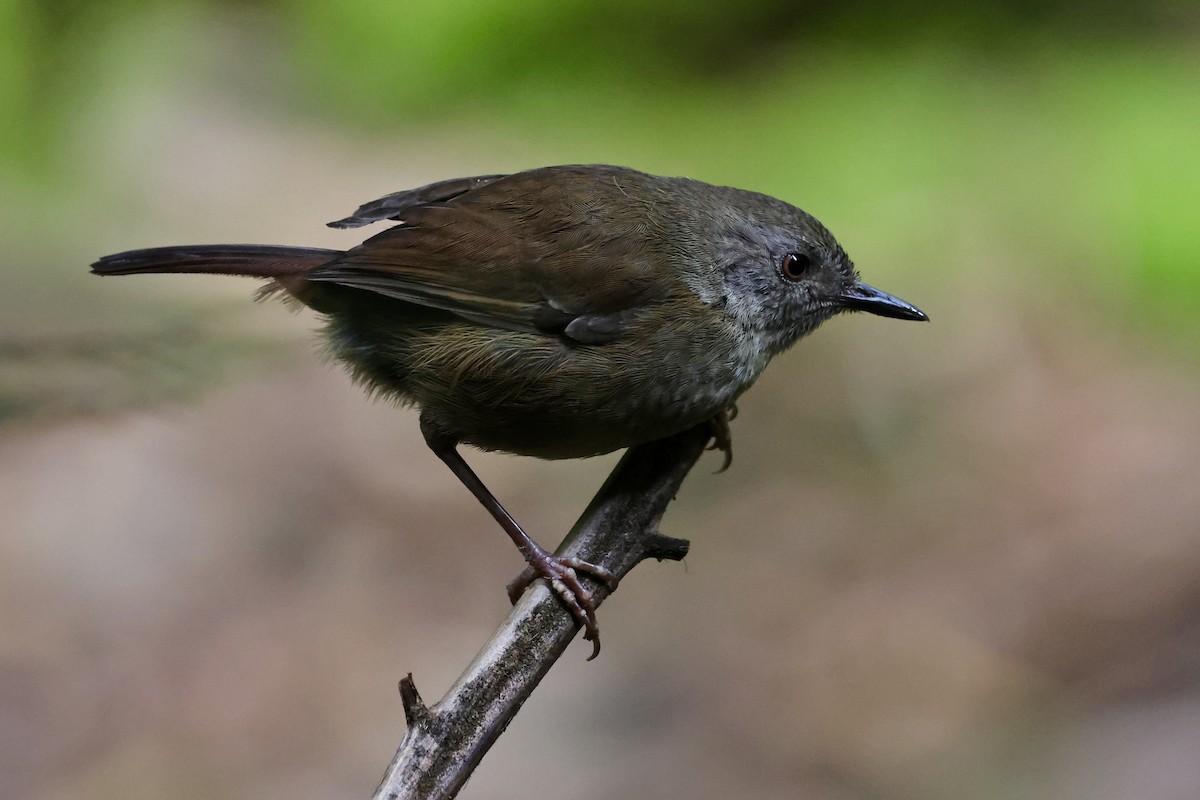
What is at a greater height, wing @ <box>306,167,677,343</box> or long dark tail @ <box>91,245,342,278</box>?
wing @ <box>306,167,677,343</box>

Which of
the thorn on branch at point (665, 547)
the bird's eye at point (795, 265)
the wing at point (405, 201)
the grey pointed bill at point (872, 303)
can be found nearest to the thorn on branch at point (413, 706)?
the thorn on branch at point (665, 547)

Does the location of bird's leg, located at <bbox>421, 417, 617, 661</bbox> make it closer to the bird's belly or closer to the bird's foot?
the bird's foot

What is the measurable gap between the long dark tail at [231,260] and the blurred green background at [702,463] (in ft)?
0.57

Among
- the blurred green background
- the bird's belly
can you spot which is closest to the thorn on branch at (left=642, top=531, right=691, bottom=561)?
the bird's belly

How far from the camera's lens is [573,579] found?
2.55 metres

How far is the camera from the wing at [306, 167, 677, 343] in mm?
2746

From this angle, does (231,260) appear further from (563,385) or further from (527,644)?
(527,644)

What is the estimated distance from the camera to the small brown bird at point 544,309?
2705 millimetres

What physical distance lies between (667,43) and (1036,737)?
438 centimetres

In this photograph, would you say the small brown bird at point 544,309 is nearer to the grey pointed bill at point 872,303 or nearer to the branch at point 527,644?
the branch at point 527,644

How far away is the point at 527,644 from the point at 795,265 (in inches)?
54.8

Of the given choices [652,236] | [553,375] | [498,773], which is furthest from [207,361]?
[498,773]

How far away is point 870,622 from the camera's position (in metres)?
4.75

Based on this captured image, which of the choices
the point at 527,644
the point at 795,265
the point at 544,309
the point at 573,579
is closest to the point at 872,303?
the point at 795,265
